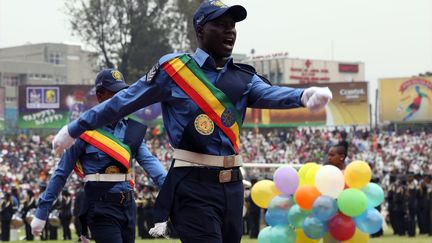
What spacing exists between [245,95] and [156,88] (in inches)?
22.4

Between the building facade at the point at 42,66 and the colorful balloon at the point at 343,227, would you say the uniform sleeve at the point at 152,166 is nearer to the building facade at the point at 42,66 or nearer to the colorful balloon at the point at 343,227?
the colorful balloon at the point at 343,227

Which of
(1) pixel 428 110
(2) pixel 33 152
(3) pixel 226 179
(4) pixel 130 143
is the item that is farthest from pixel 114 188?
(1) pixel 428 110

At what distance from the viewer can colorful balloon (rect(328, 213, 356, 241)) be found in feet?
34.2

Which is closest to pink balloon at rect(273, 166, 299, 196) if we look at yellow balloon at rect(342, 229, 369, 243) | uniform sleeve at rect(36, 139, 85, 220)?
yellow balloon at rect(342, 229, 369, 243)

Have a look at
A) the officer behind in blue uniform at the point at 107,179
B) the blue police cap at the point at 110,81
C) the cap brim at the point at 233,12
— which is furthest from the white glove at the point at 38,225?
the cap brim at the point at 233,12

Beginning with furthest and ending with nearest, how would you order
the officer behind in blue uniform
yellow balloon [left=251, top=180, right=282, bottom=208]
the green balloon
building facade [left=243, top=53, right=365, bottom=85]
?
building facade [left=243, top=53, right=365, bottom=85] < yellow balloon [left=251, top=180, right=282, bottom=208] < the green balloon < the officer behind in blue uniform

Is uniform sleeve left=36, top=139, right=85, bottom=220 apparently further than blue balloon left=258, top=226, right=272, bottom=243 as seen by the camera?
No

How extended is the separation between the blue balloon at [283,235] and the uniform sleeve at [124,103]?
541 cm

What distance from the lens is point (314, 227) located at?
415 inches

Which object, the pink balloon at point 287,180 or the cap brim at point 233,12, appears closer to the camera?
the cap brim at point 233,12

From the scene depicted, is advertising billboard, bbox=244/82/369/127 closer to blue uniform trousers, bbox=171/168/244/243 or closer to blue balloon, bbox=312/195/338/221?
blue balloon, bbox=312/195/338/221

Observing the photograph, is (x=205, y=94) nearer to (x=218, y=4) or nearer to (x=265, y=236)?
(x=218, y=4)

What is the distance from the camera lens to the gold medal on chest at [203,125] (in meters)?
5.75

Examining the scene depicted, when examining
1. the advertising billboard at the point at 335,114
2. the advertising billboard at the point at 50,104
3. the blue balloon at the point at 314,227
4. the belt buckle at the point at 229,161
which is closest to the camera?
the belt buckle at the point at 229,161
